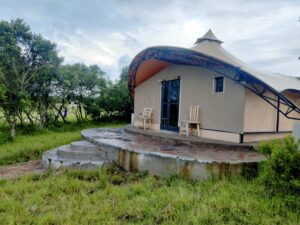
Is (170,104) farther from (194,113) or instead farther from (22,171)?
(22,171)

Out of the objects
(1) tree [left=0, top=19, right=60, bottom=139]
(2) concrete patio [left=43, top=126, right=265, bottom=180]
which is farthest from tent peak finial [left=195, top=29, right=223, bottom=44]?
(1) tree [left=0, top=19, right=60, bottom=139]

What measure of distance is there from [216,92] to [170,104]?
2442mm

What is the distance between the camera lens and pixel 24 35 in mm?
10547

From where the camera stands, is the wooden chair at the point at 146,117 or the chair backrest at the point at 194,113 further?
the wooden chair at the point at 146,117

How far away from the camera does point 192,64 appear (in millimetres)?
8352

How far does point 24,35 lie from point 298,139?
11531mm

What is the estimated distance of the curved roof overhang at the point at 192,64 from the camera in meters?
6.25

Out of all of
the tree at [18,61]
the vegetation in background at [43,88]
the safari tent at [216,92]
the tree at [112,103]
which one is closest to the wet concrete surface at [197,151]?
the safari tent at [216,92]

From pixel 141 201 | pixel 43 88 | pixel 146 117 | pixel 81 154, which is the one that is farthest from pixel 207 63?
pixel 43 88

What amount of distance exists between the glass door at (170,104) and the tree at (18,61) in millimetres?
6262

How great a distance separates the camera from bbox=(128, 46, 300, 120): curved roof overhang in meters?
6.25

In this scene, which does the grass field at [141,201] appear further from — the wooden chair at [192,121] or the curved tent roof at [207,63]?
the wooden chair at [192,121]

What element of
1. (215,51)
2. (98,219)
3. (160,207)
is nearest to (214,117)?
(215,51)

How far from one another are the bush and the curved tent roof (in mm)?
2904
